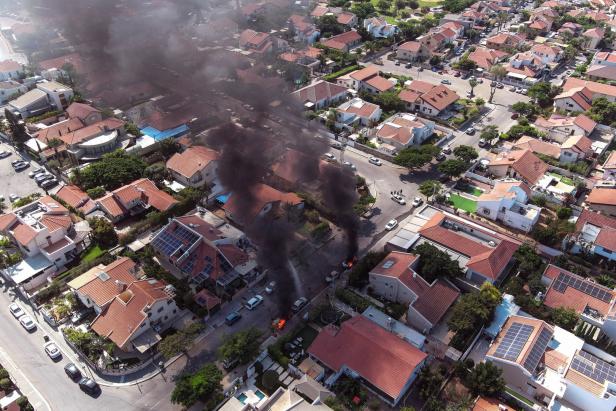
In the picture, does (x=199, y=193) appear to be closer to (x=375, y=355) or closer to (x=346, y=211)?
(x=346, y=211)

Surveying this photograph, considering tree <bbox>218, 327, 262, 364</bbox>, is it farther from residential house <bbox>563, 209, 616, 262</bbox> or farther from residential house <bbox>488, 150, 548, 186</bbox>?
residential house <bbox>488, 150, 548, 186</bbox>

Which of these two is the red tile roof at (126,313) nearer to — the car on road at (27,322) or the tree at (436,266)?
the car on road at (27,322)

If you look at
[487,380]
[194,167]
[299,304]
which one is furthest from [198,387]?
[194,167]

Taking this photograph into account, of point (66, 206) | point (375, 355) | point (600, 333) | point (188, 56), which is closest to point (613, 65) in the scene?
point (600, 333)

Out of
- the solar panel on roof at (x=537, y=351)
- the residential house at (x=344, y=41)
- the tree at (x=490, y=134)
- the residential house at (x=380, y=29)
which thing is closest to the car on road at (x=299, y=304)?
the solar panel on roof at (x=537, y=351)

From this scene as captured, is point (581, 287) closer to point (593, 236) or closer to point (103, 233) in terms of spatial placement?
point (593, 236)

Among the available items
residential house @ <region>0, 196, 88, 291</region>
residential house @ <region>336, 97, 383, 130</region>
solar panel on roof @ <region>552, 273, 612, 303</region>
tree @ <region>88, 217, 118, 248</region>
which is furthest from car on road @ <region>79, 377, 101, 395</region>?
residential house @ <region>336, 97, 383, 130</region>
